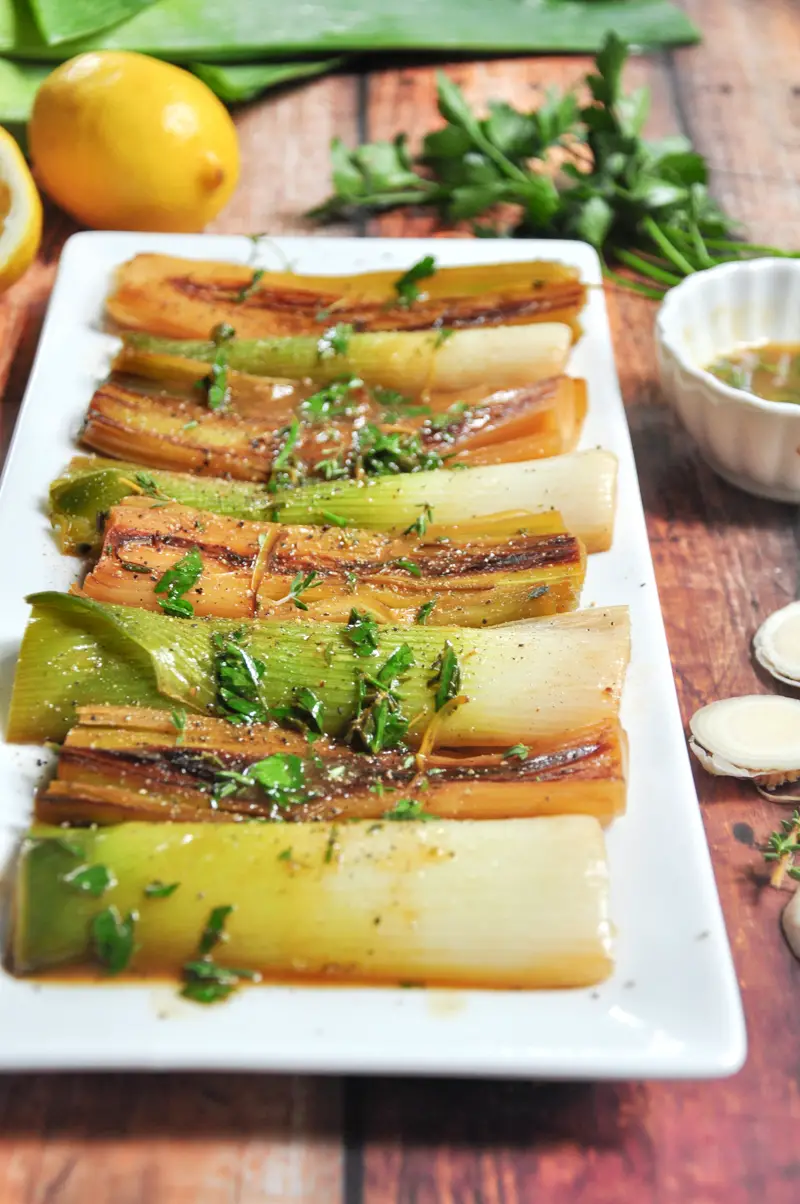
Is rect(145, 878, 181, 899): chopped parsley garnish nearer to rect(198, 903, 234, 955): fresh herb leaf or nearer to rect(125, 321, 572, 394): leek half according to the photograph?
rect(198, 903, 234, 955): fresh herb leaf

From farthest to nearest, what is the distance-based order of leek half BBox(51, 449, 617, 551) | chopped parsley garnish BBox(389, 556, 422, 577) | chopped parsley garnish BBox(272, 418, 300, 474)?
chopped parsley garnish BBox(272, 418, 300, 474) < leek half BBox(51, 449, 617, 551) < chopped parsley garnish BBox(389, 556, 422, 577)

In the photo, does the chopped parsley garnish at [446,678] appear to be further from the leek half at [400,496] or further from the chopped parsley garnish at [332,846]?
the leek half at [400,496]

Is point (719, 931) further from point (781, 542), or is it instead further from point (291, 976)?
point (781, 542)

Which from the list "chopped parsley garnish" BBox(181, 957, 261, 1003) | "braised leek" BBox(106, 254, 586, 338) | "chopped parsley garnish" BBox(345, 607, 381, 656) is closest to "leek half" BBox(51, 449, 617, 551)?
"chopped parsley garnish" BBox(345, 607, 381, 656)

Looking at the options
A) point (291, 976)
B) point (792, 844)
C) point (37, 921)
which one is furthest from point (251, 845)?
point (792, 844)

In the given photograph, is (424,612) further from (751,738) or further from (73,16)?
(73,16)

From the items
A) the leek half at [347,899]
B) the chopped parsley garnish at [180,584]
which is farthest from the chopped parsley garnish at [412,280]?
the leek half at [347,899]
